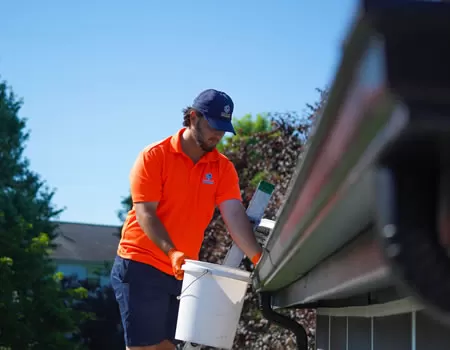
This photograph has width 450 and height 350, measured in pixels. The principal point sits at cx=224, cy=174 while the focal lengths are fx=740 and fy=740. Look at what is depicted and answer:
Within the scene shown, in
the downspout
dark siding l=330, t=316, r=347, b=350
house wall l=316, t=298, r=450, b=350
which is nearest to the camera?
house wall l=316, t=298, r=450, b=350

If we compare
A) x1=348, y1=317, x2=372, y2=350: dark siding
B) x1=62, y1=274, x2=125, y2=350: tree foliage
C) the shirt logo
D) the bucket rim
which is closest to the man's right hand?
the bucket rim

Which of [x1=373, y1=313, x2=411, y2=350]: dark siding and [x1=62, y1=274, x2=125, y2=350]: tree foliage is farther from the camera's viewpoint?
[x1=62, y1=274, x2=125, y2=350]: tree foliage

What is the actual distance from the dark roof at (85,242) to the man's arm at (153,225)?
1062 inches

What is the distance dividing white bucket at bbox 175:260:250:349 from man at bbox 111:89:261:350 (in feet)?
0.95

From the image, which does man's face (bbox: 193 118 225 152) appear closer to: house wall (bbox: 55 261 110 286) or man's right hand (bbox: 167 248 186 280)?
man's right hand (bbox: 167 248 186 280)

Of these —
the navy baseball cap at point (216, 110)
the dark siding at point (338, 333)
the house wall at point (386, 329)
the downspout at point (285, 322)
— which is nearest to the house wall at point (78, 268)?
the navy baseball cap at point (216, 110)

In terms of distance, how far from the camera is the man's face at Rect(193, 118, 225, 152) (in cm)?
414

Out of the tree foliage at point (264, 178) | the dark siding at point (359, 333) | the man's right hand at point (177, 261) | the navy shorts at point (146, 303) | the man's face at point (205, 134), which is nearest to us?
the dark siding at point (359, 333)

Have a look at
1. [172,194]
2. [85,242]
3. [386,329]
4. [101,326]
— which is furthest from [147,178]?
[85,242]

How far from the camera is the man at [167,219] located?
402 cm

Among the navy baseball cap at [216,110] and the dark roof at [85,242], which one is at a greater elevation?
the dark roof at [85,242]

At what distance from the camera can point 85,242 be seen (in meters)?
35.2

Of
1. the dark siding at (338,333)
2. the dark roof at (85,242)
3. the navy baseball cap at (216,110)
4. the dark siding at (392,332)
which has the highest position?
the dark roof at (85,242)

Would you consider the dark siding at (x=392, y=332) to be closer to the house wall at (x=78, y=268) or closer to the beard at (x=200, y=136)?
the beard at (x=200, y=136)
